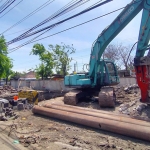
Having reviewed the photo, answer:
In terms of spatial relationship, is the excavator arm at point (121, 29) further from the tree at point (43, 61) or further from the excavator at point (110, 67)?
the tree at point (43, 61)

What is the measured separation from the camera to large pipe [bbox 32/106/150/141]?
4195 millimetres

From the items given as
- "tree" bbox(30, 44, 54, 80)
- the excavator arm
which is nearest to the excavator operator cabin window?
the excavator arm

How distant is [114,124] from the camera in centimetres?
470

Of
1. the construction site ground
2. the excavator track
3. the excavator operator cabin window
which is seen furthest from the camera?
the excavator operator cabin window

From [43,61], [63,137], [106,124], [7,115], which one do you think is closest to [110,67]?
[106,124]

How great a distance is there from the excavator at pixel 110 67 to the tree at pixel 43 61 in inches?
897

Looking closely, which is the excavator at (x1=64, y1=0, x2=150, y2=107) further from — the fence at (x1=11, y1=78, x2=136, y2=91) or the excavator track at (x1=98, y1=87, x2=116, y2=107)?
the fence at (x1=11, y1=78, x2=136, y2=91)

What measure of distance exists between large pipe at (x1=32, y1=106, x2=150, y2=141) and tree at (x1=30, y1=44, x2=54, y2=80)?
2705 cm

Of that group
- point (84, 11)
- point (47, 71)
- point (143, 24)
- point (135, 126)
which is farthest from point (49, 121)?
point (47, 71)

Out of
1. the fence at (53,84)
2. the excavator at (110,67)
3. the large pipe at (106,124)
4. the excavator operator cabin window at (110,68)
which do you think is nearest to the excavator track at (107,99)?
the excavator at (110,67)

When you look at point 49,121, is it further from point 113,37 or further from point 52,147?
point 113,37

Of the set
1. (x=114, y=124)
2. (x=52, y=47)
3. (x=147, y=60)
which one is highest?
(x=52, y=47)

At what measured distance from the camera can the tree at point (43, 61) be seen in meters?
33.0

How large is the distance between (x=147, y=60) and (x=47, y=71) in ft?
91.9
